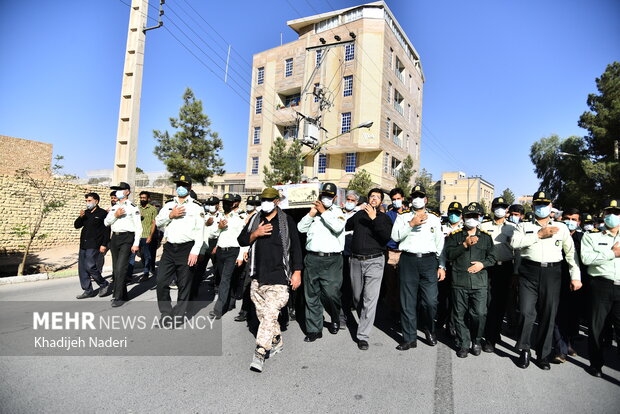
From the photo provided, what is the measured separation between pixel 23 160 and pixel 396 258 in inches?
787

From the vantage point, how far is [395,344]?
4770 millimetres

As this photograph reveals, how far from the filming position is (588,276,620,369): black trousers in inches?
155

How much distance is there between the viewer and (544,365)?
4.13 meters

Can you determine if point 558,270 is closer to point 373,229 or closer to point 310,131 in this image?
point 373,229

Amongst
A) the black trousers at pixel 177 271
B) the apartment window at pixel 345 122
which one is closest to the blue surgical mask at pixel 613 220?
the black trousers at pixel 177 271

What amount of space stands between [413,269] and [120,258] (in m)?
4.71

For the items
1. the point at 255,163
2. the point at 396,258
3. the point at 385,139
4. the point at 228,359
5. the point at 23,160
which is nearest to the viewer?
the point at 228,359

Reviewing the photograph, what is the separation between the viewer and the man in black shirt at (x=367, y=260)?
4.69m

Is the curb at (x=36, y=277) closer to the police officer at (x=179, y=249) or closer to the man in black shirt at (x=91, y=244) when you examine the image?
the man in black shirt at (x=91, y=244)

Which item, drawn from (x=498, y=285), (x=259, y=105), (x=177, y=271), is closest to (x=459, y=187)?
(x=259, y=105)

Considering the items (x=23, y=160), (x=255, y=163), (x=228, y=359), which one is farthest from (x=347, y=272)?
(x=255, y=163)

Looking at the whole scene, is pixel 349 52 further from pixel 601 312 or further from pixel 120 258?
pixel 601 312

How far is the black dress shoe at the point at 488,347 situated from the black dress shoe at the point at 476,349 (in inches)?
7.2

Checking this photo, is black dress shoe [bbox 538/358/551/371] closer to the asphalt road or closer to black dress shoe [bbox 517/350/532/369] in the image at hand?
the asphalt road
